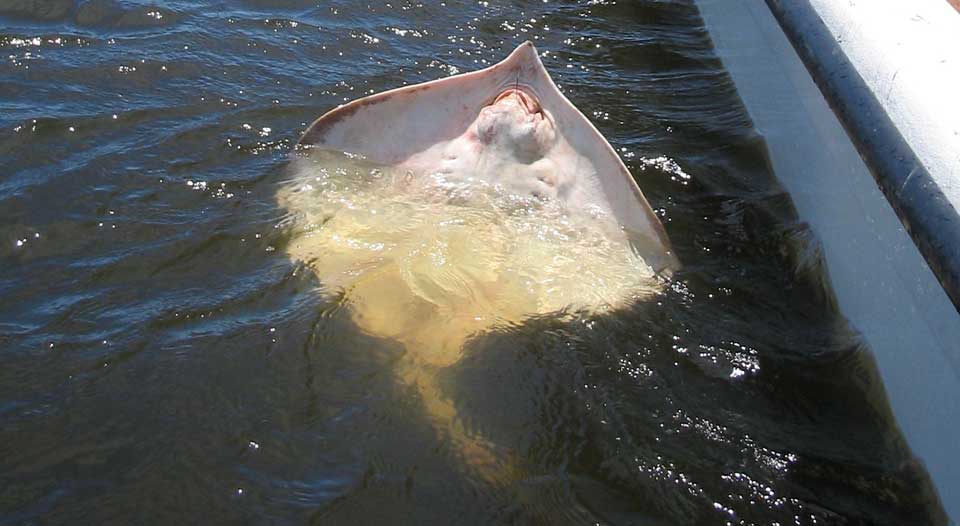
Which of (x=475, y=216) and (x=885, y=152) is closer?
(x=885, y=152)

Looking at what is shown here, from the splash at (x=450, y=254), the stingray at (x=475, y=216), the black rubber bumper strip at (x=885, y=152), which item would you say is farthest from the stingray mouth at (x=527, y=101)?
the black rubber bumper strip at (x=885, y=152)

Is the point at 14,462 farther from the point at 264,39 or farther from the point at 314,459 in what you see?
the point at 264,39

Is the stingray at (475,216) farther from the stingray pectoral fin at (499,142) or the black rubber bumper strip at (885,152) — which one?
the black rubber bumper strip at (885,152)

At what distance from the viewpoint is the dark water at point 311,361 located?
308 cm

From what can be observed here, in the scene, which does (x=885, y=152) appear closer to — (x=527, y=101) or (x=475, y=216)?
(x=527, y=101)

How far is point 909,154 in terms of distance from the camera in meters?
3.06

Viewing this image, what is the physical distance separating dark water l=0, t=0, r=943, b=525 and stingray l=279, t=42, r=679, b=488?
126 mm

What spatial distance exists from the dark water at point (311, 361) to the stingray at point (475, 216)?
0.41ft

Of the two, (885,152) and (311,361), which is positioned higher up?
(885,152)

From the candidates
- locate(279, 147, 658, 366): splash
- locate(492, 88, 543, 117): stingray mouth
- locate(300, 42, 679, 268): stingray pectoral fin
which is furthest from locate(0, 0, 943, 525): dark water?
locate(492, 88, 543, 117): stingray mouth

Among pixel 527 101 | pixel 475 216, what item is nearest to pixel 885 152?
pixel 527 101

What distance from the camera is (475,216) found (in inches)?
162

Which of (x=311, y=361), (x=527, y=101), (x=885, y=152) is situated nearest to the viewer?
(x=885, y=152)

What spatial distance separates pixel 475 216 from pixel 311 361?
983mm
